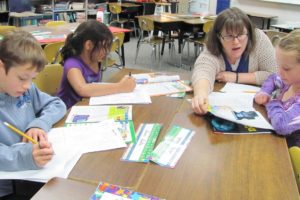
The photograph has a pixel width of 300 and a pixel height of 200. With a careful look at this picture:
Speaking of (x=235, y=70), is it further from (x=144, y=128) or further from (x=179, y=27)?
(x=179, y=27)

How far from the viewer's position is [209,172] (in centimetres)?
102

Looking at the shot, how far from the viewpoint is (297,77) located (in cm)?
140

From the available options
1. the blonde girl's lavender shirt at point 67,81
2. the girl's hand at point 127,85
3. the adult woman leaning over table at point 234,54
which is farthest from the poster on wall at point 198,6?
the girl's hand at point 127,85

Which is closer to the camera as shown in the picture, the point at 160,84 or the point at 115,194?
the point at 115,194

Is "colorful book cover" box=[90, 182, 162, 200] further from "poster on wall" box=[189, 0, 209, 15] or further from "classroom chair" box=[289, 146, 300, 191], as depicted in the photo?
"poster on wall" box=[189, 0, 209, 15]

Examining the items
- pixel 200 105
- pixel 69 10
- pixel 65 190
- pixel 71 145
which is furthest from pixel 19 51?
pixel 69 10

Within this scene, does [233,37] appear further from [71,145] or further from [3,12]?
[3,12]

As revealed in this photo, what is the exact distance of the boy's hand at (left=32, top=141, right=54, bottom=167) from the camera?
3.20ft

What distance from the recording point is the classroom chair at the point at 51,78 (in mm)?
2001

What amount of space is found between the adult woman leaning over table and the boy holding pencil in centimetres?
85

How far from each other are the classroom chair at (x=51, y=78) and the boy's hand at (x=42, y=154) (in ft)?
3.49

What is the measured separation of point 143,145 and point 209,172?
0.27 m

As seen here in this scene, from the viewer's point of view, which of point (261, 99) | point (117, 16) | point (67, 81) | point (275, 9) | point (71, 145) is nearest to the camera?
point (71, 145)

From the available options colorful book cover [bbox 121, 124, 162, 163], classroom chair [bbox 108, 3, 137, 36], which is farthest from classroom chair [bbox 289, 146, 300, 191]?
classroom chair [bbox 108, 3, 137, 36]
